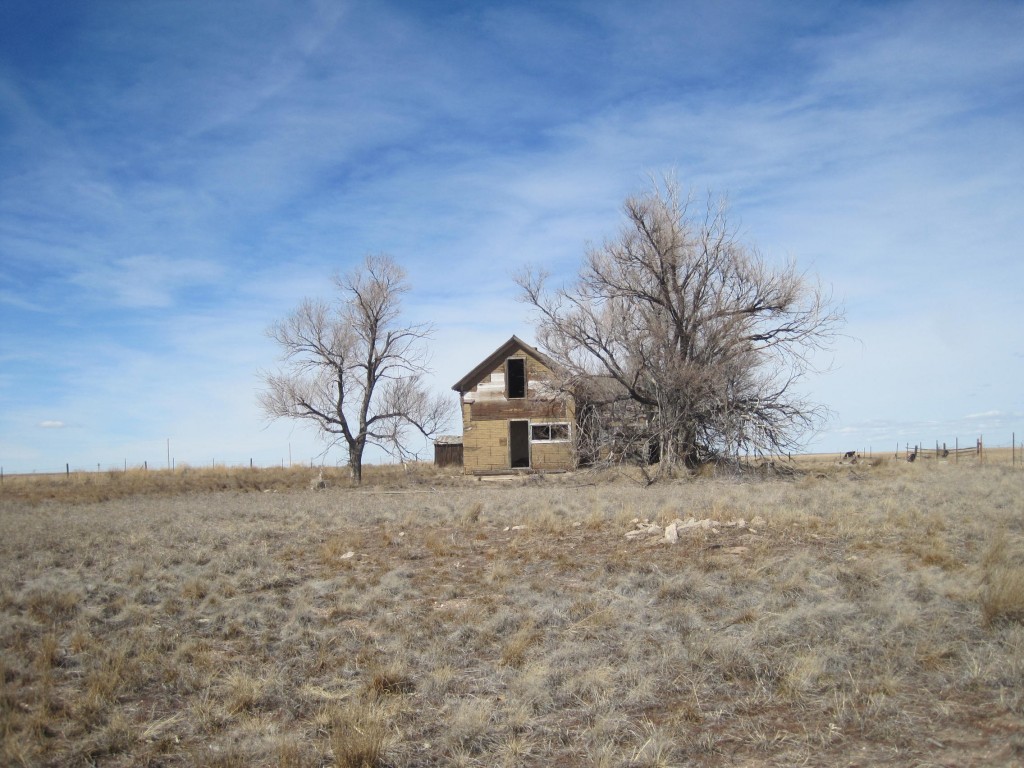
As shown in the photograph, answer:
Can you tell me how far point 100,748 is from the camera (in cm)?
508

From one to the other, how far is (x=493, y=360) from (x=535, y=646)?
25.4 metres

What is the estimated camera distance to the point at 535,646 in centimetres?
678

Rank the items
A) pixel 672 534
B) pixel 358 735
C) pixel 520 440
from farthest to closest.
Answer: pixel 520 440, pixel 672 534, pixel 358 735

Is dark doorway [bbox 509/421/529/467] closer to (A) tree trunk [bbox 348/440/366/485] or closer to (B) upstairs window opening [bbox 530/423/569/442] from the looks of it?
(B) upstairs window opening [bbox 530/423/569/442]

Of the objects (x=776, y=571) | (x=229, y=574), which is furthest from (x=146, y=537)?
(x=776, y=571)

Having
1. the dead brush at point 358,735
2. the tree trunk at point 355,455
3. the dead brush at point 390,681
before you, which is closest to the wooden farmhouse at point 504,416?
the tree trunk at point 355,455

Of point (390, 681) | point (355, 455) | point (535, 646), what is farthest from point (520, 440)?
point (390, 681)

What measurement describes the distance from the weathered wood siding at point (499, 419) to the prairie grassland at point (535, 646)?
62.7 feet

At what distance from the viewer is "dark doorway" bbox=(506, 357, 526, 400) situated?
33.0 metres

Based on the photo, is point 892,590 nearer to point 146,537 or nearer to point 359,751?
point 359,751

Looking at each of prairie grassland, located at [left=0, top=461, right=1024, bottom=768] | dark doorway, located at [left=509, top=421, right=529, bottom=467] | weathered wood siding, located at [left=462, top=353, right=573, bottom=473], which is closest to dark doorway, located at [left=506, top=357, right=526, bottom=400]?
weathered wood siding, located at [left=462, top=353, right=573, bottom=473]

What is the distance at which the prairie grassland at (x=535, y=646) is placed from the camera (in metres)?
4.98

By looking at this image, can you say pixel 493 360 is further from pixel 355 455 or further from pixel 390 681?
pixel 390 681

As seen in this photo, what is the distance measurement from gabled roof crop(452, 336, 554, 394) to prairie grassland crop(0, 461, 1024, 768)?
63.7ft
